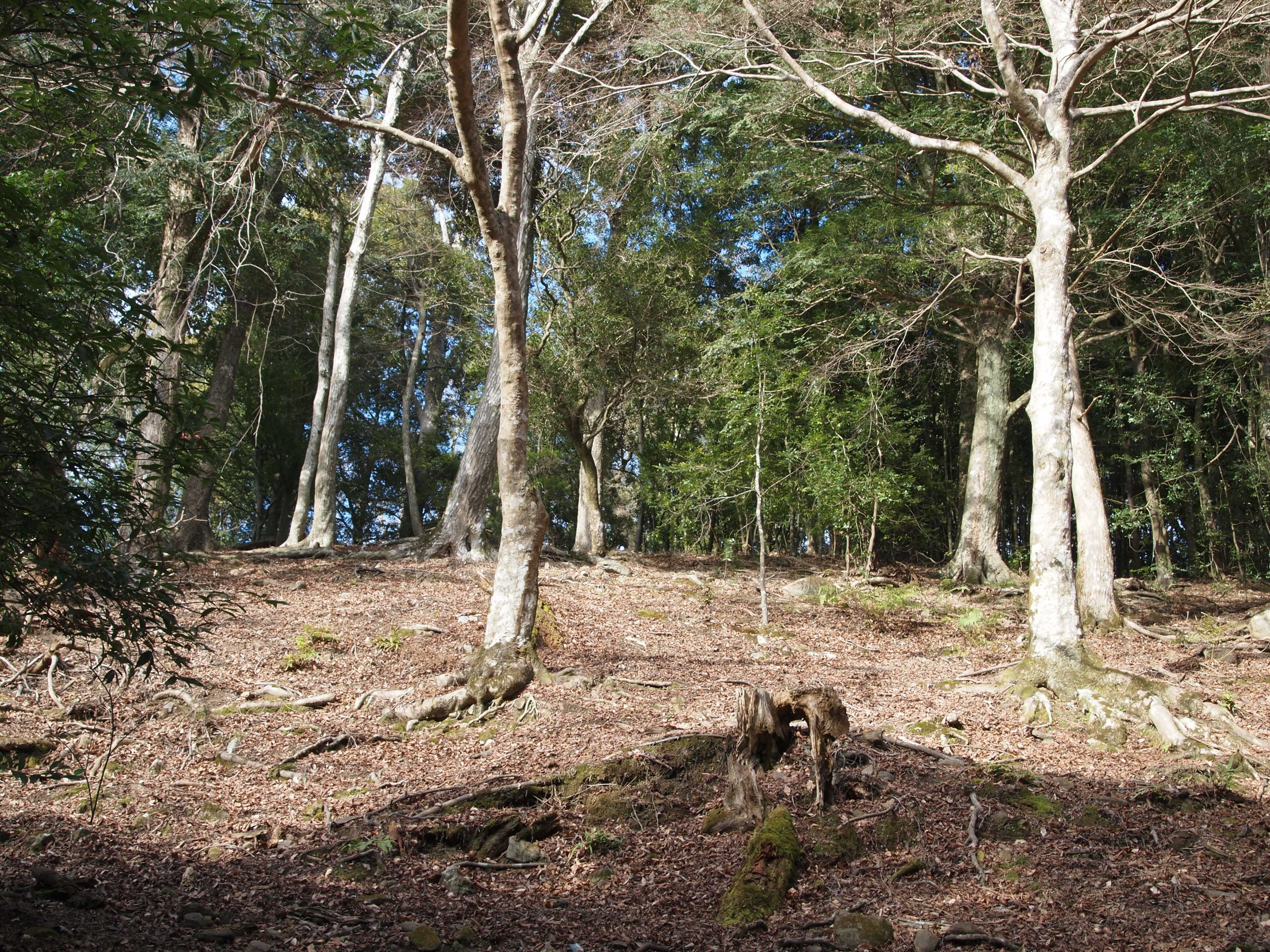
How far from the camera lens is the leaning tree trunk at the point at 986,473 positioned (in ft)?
48.0

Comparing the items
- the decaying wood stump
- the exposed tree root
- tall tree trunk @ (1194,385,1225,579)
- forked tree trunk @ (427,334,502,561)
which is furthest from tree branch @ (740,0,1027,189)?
tall tree trunk @ (1194,385,1225,579)

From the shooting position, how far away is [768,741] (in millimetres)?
5066

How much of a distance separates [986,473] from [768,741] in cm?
1143

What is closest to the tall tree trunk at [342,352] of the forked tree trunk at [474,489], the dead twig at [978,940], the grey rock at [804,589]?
the forked tree trunk at [474,489]

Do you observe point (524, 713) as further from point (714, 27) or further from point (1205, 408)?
point (1205, 408)

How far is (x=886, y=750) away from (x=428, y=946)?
10.8 ft

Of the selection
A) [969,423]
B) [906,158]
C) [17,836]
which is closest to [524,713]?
[17,836]

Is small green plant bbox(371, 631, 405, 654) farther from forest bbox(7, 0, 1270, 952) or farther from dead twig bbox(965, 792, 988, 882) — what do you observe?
dead twig bbox(965, 792, 988, 882)

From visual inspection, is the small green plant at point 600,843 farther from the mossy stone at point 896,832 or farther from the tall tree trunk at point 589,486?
the tall tree trunk at point 589,486

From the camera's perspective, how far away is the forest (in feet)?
11.5

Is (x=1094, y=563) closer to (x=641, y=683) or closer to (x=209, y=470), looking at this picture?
(x=641, y=683)

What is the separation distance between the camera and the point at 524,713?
21.1 ft

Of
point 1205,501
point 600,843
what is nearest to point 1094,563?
point 1205,501

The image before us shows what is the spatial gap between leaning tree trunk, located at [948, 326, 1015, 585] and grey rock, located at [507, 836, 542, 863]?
11786 mm
